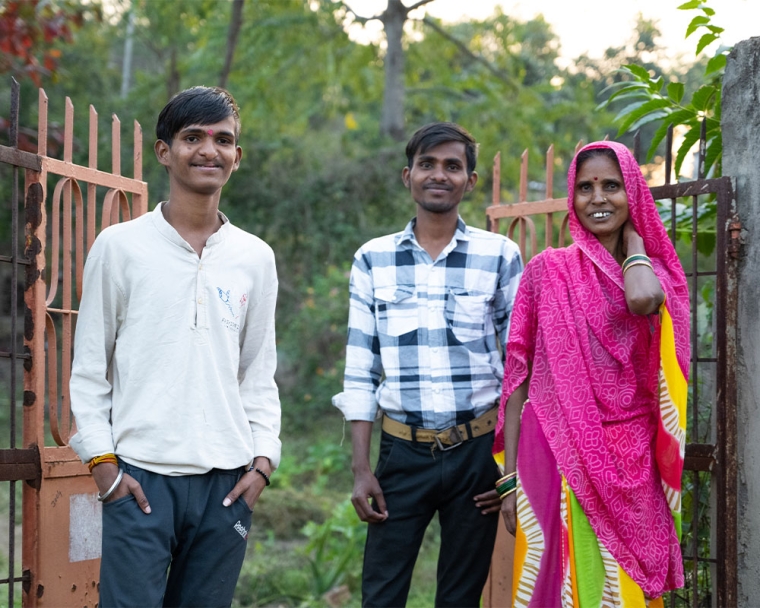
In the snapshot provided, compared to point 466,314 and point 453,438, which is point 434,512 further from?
point 466,314

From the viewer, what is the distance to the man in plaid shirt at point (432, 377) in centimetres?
309

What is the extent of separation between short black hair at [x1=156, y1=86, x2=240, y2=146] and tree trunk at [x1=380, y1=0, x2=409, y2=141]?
28.3 ft

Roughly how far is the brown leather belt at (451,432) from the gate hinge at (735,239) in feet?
3.63

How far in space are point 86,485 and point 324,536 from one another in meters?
2.31

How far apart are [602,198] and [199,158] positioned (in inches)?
52.7

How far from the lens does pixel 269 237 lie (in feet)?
34.9

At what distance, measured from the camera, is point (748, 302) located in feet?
10.6

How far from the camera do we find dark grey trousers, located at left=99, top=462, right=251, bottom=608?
2297mm

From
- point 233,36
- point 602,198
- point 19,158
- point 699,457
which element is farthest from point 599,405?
point 233,36

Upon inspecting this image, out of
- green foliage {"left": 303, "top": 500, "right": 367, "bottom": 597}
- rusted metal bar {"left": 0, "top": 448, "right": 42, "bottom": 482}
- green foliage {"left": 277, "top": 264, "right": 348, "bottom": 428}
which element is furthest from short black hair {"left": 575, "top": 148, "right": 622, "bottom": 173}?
green foliage {"left": 277, "top": 264, "right": 348, "bottom": 428}

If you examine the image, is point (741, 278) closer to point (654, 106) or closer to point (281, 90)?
point (654, 106)

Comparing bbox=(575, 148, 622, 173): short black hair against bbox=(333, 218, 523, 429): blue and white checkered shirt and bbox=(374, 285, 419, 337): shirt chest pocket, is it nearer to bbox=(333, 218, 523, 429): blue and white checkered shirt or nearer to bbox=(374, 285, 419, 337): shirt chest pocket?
bbox=(333, 218, 523, 429): blue and white checkered shirt

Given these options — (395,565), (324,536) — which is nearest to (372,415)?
(395,565)

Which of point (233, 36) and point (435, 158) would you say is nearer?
point (435, 158)
